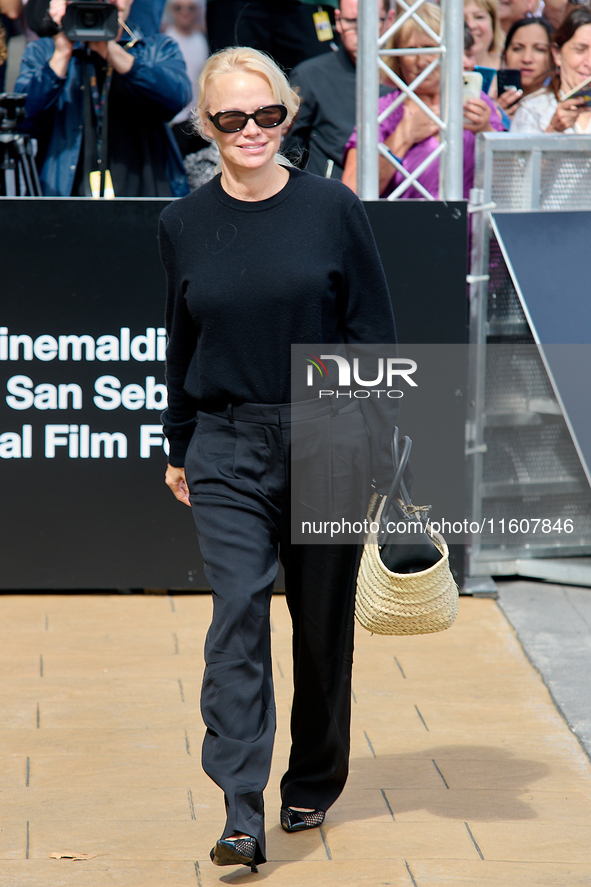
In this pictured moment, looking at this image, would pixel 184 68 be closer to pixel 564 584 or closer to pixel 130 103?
pixel 130 103

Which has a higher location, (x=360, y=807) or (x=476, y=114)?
(x=476, y=114)

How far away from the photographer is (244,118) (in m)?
2.73

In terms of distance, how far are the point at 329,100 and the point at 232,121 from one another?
11.1 ft

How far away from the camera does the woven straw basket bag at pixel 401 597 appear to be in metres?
2.78

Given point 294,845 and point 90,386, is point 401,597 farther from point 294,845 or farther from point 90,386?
point 90,386

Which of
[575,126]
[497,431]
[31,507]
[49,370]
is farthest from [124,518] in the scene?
[575,126]

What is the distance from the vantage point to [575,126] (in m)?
6.11

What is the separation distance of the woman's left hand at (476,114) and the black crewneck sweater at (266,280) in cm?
313

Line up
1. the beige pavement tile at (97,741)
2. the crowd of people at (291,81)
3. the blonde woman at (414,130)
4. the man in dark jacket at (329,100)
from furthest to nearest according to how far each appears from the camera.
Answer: the man in dark jacket at (329,100)
the crowd of people at (291,81)
the blonde woman at (414,130)
the beige pavement tile at (97,741)

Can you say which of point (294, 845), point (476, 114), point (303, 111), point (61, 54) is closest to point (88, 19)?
point (61, 54)

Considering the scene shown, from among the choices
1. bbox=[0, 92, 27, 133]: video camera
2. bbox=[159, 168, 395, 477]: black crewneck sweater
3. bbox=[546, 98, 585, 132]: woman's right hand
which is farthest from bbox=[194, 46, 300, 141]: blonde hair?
bbox=[546, 98, 585, 132]: woman's right hand

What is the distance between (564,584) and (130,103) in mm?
3223

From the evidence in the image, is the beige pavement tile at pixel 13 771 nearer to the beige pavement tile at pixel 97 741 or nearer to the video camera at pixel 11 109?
the beige pavement tile at pixel 97 741

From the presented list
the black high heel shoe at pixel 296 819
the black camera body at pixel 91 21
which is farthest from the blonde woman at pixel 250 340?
the black camera body at pixel 91 21
